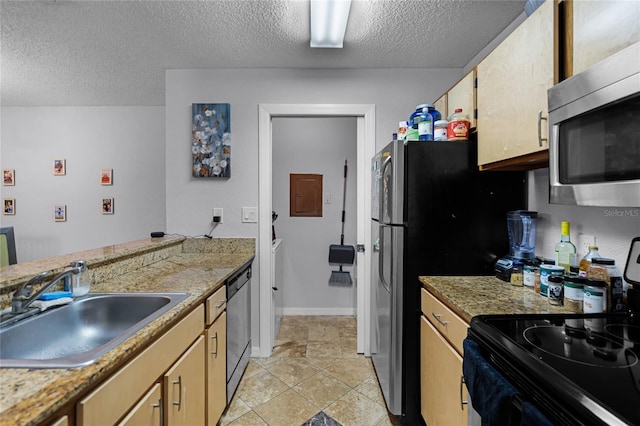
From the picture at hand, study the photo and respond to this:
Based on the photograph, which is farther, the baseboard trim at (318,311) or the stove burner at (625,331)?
the baseboard trim at (318,311)

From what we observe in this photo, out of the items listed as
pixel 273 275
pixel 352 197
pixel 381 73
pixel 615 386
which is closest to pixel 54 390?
pixel 615 386

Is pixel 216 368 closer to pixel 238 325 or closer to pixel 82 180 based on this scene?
pixel 238 325

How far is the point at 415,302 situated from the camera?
1628mm

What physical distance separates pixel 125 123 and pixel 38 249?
6.19 feet

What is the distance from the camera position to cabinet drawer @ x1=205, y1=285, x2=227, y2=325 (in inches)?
57.7

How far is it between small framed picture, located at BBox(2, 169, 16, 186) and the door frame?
139 inches

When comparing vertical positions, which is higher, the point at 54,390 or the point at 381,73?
the point at 381,73

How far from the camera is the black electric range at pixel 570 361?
61 cm

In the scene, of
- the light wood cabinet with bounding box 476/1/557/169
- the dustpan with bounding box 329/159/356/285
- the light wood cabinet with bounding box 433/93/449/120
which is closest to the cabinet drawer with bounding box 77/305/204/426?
the light wood cabinet with bounding box 476/1/557/169

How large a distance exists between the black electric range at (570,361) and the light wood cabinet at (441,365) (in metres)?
0.22

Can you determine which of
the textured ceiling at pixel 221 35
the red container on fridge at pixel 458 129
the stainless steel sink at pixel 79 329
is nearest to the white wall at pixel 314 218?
the textured ceiling at pixel 221 35

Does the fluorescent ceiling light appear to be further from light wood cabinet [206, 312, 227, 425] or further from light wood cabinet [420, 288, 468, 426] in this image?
light wood cabinet [206, 312, 227, 425]

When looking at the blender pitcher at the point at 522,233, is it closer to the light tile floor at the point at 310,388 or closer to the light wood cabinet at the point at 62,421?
the light tile floor at the point at 310,388

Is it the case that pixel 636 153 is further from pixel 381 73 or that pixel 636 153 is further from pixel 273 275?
pixel 273 275
